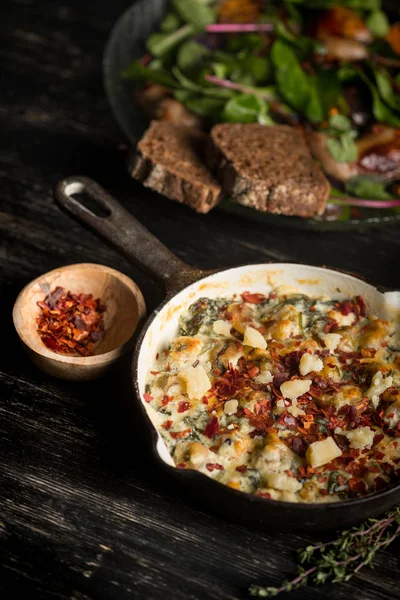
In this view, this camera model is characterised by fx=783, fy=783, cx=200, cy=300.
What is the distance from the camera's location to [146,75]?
4.61 meters

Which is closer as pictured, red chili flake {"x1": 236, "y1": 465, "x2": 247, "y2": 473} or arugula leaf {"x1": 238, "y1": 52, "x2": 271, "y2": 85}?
red chili flake {"x1": 236, "y1": 465, "x2": 247, "y2": 473}

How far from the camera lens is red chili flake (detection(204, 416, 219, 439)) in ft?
9.67

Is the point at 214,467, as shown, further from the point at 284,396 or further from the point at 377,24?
the point at 377,24

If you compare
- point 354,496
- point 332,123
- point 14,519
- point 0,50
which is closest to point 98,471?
point 14,519

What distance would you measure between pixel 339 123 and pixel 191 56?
105cm

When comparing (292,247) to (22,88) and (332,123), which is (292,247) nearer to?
(332,123)

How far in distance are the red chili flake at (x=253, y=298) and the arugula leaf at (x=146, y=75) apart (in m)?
1.71

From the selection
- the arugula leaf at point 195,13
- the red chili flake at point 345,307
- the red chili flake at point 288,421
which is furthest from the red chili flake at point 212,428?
the arugula leaf at point 195,13

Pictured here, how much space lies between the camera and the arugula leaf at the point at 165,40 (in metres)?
5.02

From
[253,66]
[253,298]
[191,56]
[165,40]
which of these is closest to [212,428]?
[253,298]

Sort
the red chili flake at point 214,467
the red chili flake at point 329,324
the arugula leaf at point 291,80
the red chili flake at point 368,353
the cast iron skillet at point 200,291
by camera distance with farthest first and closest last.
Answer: the arugula leaf at point 291,80
the red chili flake at point 329,324
the red chili flake at point 368,353
the red chili flake at point 214,467
the cast iron skillet at point 200,291

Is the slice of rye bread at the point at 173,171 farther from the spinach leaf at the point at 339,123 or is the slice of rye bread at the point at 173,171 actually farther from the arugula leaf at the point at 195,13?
the arugula leaf at the point at 195,13

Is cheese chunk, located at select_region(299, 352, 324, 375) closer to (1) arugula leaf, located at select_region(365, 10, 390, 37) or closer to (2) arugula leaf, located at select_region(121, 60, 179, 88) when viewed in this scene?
(2) arugula leaf, located at select_region(121, 60, 179, 88)

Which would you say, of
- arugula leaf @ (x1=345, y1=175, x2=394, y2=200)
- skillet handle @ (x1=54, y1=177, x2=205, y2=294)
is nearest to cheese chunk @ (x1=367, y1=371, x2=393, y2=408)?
skillet handle @ (x1=54, y1=177, x2=205, y2=294)
